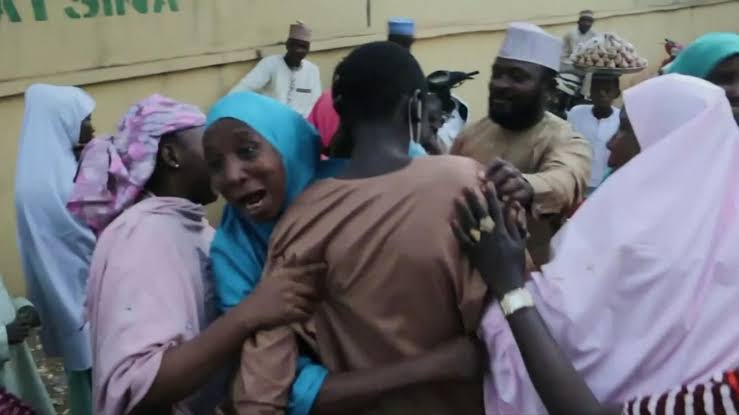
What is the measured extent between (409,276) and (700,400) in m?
0.58

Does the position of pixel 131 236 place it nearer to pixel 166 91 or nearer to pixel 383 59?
pixel 383 59

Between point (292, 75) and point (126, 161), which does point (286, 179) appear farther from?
point (292, 75)

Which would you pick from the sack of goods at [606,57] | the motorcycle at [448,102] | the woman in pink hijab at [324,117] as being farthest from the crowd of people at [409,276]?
the sack of goods at [606,57]

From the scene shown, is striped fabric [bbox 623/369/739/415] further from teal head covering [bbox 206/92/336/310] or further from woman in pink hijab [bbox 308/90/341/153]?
woman in pink hijab [bbox 308/90/341/153]

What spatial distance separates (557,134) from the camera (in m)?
3.05

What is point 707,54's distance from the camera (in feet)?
10.3

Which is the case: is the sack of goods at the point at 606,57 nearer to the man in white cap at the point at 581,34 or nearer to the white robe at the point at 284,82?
the white robe at the point at 284,82

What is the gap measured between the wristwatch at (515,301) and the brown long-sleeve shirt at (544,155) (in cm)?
Result: 77

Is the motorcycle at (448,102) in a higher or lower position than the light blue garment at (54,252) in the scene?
higher

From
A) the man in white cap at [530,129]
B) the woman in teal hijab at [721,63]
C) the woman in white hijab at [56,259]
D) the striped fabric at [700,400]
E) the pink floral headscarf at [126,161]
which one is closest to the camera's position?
the striped fabric at [700,400]

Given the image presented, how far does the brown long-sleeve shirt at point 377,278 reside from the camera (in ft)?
5.92

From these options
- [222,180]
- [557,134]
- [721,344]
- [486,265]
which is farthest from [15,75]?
[721,344]

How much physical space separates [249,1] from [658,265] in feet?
23.6

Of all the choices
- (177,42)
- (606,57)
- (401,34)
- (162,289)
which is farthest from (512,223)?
(177,42)
